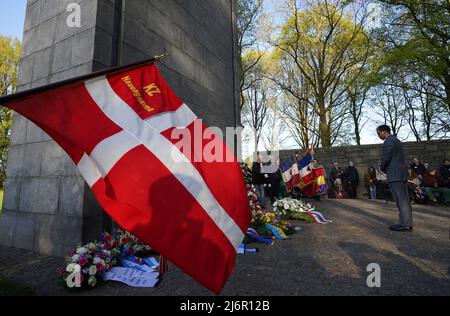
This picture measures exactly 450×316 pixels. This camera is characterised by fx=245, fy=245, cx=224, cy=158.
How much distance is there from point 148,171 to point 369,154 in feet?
48.1

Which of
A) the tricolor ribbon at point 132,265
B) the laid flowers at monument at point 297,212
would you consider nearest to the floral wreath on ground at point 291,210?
the laid flowers at monument at point 297,212

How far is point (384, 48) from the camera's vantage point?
16.6m

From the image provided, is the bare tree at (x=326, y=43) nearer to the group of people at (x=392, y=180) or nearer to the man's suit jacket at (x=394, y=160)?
the group of people at (x=392, y=180)

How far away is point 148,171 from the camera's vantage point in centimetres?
187

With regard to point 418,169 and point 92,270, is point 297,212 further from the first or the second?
point 418,169

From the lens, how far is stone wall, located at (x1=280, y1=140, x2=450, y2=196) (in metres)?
12.2

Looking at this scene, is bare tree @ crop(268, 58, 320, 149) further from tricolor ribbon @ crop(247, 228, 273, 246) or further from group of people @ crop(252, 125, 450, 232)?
tricolor ribbon @ crop(247, 228, 273, 246)

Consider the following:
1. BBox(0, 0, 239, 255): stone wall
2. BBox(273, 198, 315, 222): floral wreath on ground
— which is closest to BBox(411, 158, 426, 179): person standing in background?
BBox(273, 198, 315, 222): floral wreath on ground

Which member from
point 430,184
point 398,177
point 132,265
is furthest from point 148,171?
point 430,184

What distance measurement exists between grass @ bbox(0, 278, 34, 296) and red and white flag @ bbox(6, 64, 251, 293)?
167 centimetres

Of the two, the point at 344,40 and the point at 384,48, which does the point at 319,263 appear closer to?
the point at 384,48

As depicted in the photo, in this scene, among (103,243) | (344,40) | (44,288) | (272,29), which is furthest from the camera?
(272,29)
